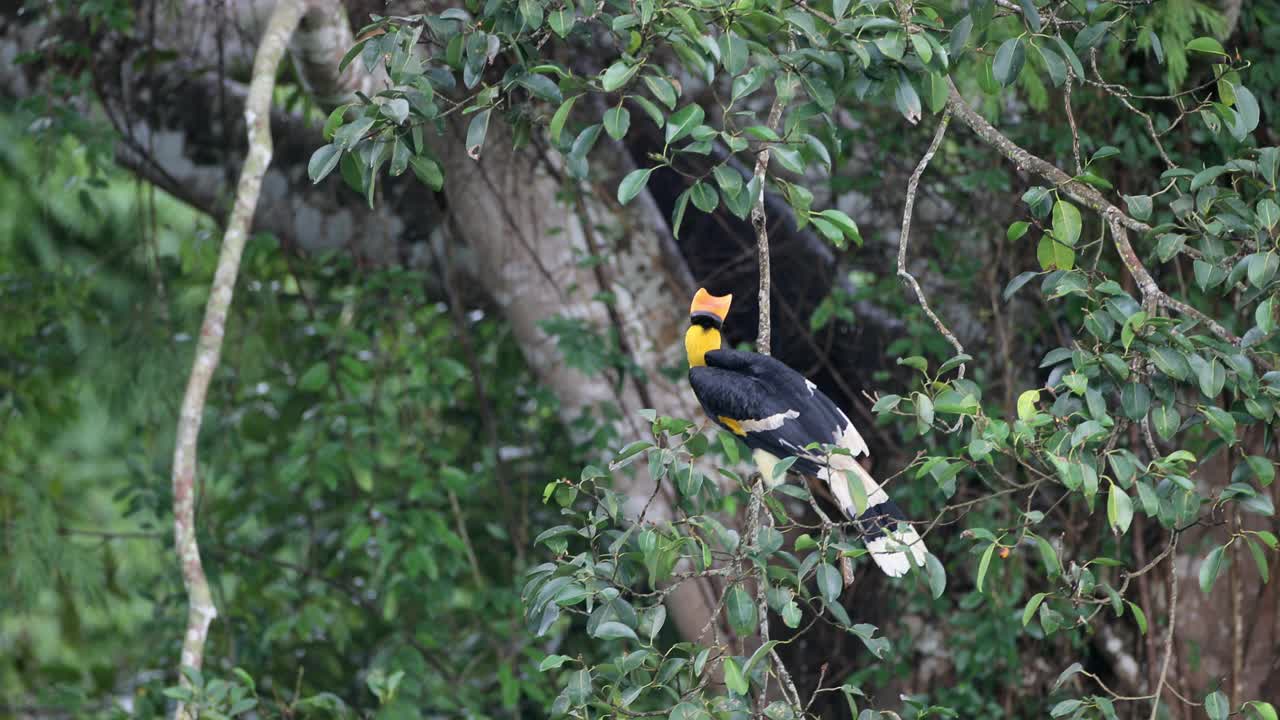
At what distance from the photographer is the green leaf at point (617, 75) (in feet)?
4.33

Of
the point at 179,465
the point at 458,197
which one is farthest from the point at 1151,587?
the point at 179,465

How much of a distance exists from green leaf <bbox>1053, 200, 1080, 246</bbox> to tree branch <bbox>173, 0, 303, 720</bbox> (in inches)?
48.1

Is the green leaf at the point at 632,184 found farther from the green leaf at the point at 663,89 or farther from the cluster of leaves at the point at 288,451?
the cluster of leaves at the point at 288,451

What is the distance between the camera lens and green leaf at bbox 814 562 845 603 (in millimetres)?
1335

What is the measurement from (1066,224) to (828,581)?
19.6 inches

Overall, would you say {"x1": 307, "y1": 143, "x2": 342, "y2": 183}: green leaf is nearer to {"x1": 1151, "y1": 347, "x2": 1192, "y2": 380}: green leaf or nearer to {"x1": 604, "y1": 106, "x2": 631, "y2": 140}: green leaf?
{"x1": 604, "y1": 106, "x2": 631, "y2": 140}: green leaf

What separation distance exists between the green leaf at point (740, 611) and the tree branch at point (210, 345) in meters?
0.91

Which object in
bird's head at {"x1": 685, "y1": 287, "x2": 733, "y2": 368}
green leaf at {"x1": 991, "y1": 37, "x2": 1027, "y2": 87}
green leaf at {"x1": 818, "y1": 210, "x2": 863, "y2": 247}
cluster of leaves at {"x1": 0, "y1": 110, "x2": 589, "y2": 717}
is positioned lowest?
cluster of leaves at {"x1": 0, "y1": 110, "x2": 589, "y2": 717}

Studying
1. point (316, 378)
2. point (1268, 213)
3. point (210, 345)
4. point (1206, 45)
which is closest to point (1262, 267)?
point (1268, 213)

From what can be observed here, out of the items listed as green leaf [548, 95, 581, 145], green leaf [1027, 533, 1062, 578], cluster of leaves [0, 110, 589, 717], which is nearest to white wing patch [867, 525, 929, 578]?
green leaf [1027, 533, 1062, 578]

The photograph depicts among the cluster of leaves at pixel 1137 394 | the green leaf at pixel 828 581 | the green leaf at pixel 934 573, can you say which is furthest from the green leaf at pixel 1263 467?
the green leaf at pixel 828 581

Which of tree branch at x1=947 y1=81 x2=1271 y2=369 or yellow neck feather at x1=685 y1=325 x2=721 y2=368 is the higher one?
tree branch at x1=947 y1=81 x2=1271 y2=369

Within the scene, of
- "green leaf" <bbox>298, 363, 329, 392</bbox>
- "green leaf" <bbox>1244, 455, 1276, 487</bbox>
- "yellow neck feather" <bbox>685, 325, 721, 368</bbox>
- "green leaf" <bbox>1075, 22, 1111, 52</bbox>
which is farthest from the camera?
"green leaf" <bbox>298, 363, 329, 392</bbox>

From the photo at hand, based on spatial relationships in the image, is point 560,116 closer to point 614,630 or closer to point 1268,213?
point 614,630
